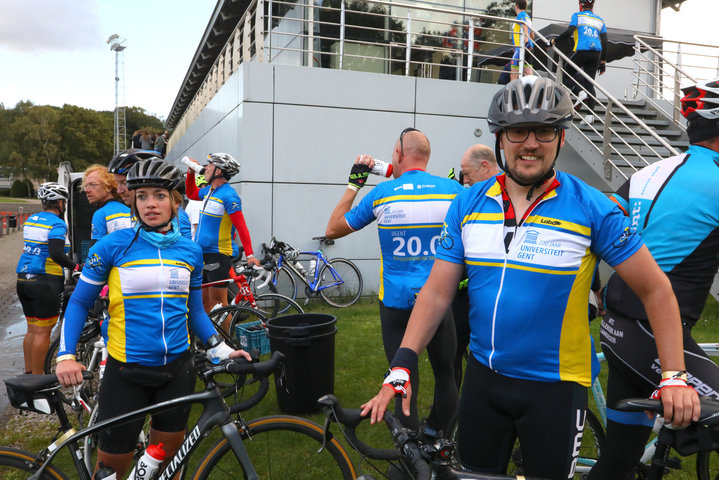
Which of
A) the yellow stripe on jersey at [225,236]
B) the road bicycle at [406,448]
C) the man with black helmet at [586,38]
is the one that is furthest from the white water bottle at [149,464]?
the man with black helmet at [586,38]

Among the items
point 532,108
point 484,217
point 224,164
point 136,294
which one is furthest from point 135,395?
point 224,164

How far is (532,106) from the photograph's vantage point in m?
1.94

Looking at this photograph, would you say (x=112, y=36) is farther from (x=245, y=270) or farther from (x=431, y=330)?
(x=431, y=330)

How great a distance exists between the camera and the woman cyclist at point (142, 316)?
2.74 metres

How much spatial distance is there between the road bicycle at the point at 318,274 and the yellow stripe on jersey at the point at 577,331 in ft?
23.9

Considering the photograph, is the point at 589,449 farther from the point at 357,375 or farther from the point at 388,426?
the point at 357,375

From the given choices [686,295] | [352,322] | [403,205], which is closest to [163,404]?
[403,205]

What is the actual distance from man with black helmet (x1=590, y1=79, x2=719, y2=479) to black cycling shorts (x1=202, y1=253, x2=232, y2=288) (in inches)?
193

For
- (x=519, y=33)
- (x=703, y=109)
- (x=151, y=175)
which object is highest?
(x=519, y=33)

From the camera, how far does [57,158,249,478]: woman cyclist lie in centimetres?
274

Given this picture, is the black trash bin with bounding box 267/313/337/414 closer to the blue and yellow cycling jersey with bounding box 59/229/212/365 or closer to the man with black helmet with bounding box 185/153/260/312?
the man with black helmet with bounding box 185/153/260/312

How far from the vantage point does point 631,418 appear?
7.82ft

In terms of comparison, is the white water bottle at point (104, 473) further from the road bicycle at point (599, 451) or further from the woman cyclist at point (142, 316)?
the road bicycle at point (599, 451)

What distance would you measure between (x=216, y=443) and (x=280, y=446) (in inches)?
14.2
